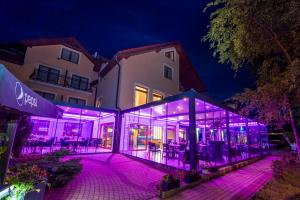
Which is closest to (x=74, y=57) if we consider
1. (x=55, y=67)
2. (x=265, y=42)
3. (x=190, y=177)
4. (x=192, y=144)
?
(x=55, y=67)

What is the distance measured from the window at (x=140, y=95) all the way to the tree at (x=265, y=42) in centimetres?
828

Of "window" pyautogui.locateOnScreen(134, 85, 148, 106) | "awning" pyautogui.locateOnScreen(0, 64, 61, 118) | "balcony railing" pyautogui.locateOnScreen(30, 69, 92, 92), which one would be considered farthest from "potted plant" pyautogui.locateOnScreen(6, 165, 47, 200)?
"balcony railing" pyautogui.locateOnScreen(30, 69, 92, 92)

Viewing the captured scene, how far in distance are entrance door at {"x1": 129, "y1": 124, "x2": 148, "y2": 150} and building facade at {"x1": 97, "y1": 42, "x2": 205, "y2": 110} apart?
192cm

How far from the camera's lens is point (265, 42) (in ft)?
17.5

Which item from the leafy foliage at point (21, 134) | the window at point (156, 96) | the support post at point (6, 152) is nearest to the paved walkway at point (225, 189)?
the support post at point (6, 152)

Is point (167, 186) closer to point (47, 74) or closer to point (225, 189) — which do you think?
point (225, 189)

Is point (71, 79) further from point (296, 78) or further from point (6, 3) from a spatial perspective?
point (296, 78)

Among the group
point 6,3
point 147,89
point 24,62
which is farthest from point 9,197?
point 6,3

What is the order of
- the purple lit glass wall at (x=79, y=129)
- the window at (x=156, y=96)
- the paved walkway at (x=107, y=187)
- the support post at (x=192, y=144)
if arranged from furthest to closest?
1. the window at (x=156, y=96)
2. the purple lit glass wall at (x=79, y=129)
3. the support post at (x=192, y=144)
4. the paved walkway at (x=107, y=187)

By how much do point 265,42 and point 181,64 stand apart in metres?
13.8

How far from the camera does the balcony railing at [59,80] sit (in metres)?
14.3

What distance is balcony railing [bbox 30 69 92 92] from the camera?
14.3m

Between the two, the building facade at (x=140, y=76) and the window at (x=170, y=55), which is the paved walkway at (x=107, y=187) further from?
the window at (x=170, y=55)

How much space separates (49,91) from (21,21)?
60.5 feet
